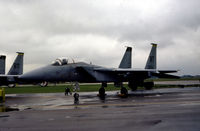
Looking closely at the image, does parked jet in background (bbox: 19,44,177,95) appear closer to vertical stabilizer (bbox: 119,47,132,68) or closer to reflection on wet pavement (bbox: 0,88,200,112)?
reflection on wet pavement (bbox: 0,88,200,112)

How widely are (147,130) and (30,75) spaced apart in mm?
10955

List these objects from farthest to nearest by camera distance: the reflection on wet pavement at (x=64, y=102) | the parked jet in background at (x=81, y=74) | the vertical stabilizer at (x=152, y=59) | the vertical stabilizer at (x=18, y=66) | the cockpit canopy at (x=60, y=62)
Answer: the vertical stabilizer at (x=18, y=66) < the vertical stabilizer at (x=152, y=59) < the cockpit canopy at (x=60, y=62) < the parked jet in background at (x=81, y=74) < the reflection on wet pavement at (x=64, y=102)

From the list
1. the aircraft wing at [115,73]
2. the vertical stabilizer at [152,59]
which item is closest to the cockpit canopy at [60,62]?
the aircraft wing at [115,73]

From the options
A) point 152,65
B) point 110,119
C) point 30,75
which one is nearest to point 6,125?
point 110,119

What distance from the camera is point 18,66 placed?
39.6 m

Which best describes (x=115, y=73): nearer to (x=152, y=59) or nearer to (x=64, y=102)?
(x=64, y=102)

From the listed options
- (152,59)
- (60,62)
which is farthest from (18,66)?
(60,62)

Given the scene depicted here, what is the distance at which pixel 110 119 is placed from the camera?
817 cm

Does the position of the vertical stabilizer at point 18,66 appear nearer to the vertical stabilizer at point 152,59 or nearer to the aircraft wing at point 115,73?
the vertical stabilizer at point 152,59

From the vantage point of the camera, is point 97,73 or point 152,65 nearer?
point 97,73

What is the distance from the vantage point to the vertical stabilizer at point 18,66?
1543 inches

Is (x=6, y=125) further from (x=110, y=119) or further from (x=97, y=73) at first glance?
(x=97, y=73)

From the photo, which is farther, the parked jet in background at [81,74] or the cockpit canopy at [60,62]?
the cockpit canopy at [60,62]

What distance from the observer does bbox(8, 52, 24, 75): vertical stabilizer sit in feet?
129
